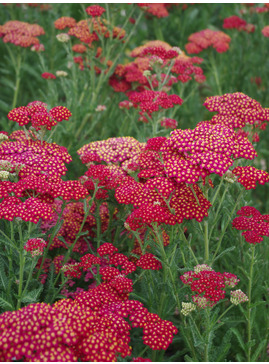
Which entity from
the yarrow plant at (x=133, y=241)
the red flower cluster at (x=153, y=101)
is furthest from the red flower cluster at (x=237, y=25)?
the red flower cluster at (x=153, y=101)

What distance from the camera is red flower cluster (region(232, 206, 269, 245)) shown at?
244 cm

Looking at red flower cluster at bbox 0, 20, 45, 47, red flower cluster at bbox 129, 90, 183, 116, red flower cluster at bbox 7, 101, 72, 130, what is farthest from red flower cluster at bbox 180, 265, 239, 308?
red flower cluster at bbox 0, 20, 45, 47

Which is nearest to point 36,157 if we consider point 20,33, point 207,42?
point 20,33

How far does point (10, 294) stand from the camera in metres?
2.55

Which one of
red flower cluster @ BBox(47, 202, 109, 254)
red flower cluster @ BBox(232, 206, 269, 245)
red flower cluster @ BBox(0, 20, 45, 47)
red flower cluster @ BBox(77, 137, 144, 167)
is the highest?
red flower cluster @ BBox(0, 20, 45, 47)

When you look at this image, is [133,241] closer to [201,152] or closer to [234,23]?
[201,152]

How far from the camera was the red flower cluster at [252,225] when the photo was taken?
8.01 feet

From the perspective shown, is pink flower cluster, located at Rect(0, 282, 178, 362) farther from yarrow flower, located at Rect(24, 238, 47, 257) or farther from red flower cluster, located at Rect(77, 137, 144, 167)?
red flower cluster, located at Rect(77, 137, 144, 167)

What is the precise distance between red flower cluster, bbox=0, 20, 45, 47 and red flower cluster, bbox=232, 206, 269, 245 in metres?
3.05

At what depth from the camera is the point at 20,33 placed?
4.71 meters

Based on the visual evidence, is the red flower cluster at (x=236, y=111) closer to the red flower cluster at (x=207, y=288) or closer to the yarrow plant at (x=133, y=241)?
the yarrow plant at (x=133, y=241)

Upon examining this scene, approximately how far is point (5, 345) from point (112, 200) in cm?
136

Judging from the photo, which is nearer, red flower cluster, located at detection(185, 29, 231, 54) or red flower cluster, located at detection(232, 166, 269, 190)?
red flower cluster, located at detection(232, 166, 269, 190)

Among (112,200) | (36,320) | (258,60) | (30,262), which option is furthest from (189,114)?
(36,320)
